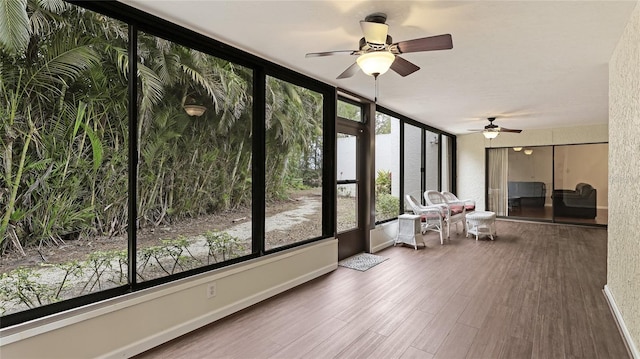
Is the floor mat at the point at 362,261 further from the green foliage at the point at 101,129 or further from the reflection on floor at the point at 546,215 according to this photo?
the reflection on floor at the point at 546,215

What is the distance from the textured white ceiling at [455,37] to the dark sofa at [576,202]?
4.14 m

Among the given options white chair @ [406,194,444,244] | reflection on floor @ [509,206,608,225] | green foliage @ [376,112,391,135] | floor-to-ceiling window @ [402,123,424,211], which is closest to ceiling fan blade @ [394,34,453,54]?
green foliage @ [376,112,391,135]

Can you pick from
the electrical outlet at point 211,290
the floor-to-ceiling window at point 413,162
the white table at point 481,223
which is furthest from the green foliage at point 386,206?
the electrical outlet at point 211,290

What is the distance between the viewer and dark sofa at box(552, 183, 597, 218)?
25.4 ft

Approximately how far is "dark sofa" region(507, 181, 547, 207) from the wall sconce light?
27.8ft

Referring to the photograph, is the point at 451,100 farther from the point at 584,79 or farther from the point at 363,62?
the point at 363,62

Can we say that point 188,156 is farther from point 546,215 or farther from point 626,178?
point 546,215

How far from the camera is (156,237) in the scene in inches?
103

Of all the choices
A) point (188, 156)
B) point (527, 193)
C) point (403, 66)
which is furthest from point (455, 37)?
point (527, 193)

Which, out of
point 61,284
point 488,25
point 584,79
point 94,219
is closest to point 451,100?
point 584,79

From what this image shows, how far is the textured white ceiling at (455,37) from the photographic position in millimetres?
2260

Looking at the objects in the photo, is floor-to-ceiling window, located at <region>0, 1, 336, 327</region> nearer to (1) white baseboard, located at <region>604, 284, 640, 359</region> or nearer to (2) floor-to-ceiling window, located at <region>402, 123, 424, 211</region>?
(1) white baseboard, located at <region>604, 284, 640, 359</region>

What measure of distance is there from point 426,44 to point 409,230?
389cm

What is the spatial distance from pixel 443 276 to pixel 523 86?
8.87ft
